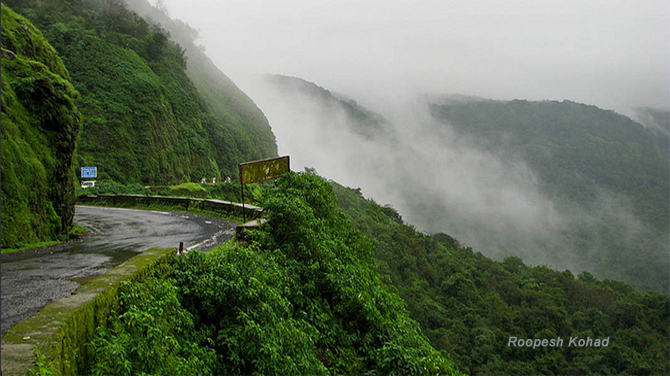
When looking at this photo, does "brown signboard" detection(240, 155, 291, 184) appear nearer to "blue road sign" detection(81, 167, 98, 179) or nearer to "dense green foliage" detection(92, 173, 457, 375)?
"dense green foliage" detection(92, 173, 457, 375)

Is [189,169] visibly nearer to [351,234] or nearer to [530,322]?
[351,234]

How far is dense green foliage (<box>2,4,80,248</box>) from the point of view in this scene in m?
9.39

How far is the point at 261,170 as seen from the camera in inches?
462

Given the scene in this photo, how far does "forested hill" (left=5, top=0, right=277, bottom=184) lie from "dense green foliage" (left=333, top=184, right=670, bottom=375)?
22315 mm

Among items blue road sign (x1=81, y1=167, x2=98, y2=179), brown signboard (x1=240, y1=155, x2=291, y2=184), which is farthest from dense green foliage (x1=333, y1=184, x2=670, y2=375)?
blue road sign (x1=81, y1=167, x2=98, y2=179)

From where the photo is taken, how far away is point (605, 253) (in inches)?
4835

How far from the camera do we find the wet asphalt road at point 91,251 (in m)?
5.33

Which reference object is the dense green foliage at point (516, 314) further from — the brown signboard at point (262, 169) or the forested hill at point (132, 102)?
the brown signboard at point (262, 169)

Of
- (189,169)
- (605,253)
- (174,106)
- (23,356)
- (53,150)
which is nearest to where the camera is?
(23,356)

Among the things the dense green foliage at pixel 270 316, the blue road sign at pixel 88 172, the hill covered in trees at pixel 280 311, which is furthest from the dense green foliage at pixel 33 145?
the blue road sign at pixel 88 172

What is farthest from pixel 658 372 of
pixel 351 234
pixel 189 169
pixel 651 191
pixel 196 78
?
pixel 651 191

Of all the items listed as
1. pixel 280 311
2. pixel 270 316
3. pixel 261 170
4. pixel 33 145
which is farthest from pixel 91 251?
pixel 270 316

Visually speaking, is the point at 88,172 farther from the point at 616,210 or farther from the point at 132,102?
the point at 616,210

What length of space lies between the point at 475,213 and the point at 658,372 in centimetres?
12957
